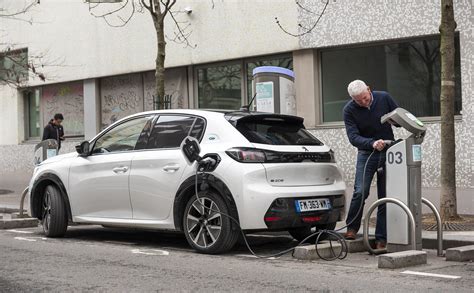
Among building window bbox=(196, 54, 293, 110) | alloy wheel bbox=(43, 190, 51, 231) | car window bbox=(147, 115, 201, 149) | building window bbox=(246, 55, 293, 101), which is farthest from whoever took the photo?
building window bbox=(196, 54, 293, 110)

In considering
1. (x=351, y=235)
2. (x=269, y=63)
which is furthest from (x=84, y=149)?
(x=269, y=63)

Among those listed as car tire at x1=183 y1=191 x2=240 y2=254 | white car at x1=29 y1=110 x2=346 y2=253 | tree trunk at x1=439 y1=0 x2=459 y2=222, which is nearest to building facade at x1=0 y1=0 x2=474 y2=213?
tree trunk at x1=439 y1=0 x2=459 y2=222

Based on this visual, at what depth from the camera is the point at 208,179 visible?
7.27 metres

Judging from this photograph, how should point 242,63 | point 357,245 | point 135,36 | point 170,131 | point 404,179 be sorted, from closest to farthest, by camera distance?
1. point 404,179
2. point 357,245
3. point 170,131
4. point 242,63
5. point 135,36

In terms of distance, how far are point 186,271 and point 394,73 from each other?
8770 mm

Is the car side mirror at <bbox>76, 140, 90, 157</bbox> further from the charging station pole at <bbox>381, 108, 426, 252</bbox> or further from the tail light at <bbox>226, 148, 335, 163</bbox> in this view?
the charging station pole at <bbox>381, 108, 426, 252</bbox>

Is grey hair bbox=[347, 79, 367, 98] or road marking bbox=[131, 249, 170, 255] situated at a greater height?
grey hair bbox=[347, 79, 367, 98]

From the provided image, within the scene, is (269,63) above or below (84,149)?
above

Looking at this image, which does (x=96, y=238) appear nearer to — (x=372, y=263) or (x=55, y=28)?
(x=372, y=263)

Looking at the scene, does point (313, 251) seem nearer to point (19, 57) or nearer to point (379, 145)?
point (379, 145)

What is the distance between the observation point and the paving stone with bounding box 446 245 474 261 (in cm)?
676

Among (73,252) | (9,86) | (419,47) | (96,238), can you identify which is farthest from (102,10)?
(73,252)

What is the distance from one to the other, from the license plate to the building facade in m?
3.91

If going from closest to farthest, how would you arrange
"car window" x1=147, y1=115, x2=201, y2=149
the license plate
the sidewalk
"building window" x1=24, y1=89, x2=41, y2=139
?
the license plate
the sidewalk
"car window" x1=147, y1=115, x2=201, y2=149
"building window" x1=24, y1=89, x2=41, y2=139
